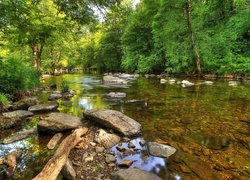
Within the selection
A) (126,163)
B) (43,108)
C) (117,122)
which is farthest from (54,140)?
(43,108)

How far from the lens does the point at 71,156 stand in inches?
134

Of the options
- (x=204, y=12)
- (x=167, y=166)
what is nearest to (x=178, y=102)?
(x=167, y=166)

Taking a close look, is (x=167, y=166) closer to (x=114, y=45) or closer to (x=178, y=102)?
(x=178, y=102)

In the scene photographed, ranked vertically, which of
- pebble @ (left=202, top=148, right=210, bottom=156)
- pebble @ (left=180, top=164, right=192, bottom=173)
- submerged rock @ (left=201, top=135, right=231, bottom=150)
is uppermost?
submerged rock @ (left=201, top=135, right=231, bottom=150)

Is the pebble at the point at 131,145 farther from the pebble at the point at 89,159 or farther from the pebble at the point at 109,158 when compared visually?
the pebble at the point at 89,159

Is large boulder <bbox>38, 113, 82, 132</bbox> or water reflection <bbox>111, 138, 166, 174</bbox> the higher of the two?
large boulder <bbox>38, 113, 82, 132</bbox>

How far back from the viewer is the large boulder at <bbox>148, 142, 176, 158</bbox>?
3455 mm

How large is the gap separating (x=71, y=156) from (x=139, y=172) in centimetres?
129

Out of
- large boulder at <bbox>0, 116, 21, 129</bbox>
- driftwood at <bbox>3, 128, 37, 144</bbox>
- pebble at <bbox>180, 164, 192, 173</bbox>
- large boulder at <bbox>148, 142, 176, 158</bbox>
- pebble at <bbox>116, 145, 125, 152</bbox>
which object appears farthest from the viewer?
large boulder at <bbox>0, 116, 21, 129</bbox>

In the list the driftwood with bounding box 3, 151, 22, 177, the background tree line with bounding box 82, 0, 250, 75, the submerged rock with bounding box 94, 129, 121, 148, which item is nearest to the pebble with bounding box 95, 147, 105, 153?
the submerged rock with bounding box 94, 129, 121, 148

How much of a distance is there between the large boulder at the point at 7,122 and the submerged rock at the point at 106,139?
2.56 metres

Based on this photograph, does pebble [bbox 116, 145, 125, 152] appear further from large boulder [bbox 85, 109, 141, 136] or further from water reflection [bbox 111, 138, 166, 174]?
large boulder [bbox 85, 109, 141, 136]

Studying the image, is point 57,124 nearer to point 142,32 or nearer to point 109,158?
point 109,158

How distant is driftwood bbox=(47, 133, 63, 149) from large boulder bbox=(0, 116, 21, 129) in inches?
66.4
